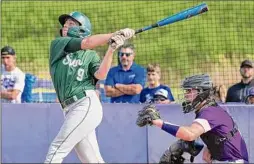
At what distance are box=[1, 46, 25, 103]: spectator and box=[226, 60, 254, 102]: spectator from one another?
9.80 ft

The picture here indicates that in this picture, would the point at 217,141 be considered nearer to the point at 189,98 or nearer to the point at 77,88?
the point at 189,98

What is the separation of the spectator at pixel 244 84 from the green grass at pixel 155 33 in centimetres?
522

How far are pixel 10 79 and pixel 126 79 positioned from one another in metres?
1.72

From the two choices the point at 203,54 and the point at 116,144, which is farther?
the point at 203,54

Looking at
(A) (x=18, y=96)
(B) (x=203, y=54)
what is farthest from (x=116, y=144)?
(B) (x=203, y=54)

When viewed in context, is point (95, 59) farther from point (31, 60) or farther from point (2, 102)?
point (31, 60)

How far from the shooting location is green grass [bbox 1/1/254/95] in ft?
53.3

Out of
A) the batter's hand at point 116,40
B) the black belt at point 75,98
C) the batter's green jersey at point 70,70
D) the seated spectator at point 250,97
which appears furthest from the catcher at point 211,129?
the seated spectator at point 250,97

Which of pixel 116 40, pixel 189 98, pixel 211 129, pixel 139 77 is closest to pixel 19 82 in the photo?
pixel 139 77

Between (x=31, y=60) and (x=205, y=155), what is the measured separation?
364 inches

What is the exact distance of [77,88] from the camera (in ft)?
23.8

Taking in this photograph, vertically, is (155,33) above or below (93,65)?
above

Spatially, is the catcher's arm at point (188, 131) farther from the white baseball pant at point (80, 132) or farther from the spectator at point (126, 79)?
the spectator at point (126, 79)

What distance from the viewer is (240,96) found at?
32.0ft
